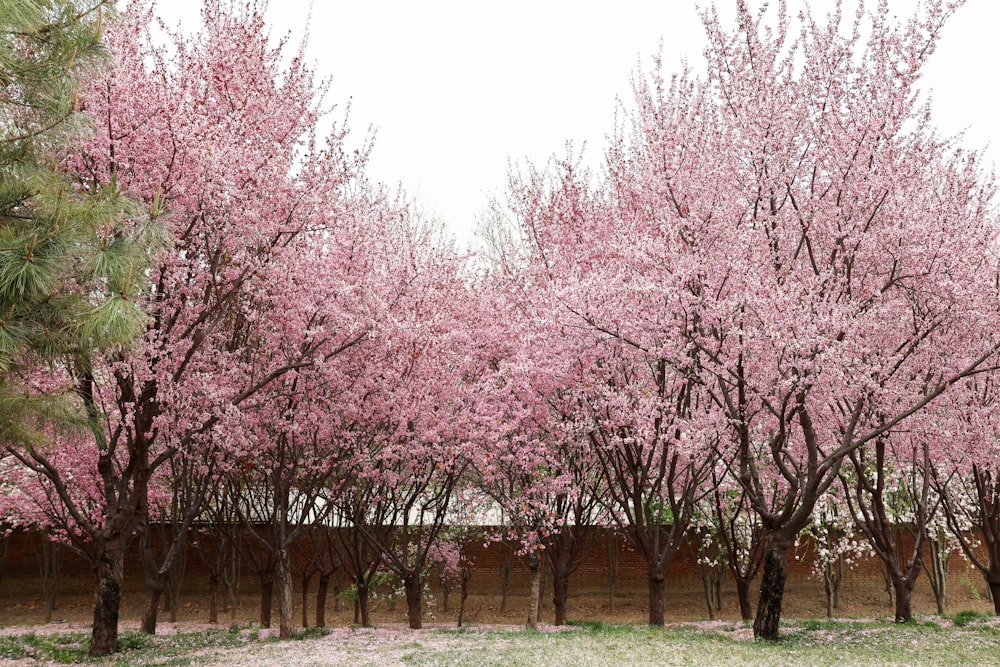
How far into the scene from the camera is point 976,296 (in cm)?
1103

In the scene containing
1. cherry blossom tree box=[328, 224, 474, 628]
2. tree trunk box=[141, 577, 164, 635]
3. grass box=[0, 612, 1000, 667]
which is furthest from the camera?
tree trunk box=[141, 577, 164, 635]

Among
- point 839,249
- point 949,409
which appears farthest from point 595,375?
point 949,409

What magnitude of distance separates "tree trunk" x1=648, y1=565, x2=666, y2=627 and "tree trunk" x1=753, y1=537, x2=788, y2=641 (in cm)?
251

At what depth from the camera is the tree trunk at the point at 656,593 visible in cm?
1436

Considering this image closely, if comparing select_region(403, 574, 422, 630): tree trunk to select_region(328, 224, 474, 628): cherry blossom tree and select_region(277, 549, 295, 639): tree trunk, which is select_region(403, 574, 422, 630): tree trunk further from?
select_region(277, 549, 295, 639): tree trunk

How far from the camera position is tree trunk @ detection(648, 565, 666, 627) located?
14.4 meters

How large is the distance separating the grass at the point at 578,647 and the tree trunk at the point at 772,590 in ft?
0.84

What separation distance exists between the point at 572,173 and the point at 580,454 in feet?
20.4

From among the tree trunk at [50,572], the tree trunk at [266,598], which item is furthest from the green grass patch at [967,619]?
the tree trunk at [50,572]

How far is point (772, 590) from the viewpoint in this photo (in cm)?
1200

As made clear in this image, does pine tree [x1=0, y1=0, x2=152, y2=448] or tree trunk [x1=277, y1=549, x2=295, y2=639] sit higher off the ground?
pine tree [x1=0, y1=0, x2=152, y2=448]

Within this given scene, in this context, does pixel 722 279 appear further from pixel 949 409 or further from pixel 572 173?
pixel 572 173

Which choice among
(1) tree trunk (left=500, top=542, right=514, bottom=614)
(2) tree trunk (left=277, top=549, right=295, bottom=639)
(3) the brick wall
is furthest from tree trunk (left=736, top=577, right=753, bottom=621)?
(2) tree trunk (left=277, top=549, right=295, bottom=639)

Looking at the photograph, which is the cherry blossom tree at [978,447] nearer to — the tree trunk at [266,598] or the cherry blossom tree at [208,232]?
the cherry blossom tree at [208,232]
